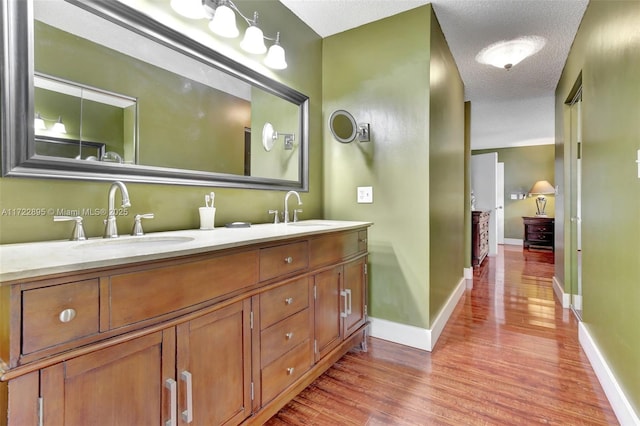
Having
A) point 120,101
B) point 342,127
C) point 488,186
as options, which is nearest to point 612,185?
point 342,127

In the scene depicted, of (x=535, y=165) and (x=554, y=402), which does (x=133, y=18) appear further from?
(x=535, y=165)

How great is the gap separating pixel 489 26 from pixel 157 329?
302 centimetres

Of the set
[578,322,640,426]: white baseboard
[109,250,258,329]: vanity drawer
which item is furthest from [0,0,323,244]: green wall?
[578,322,640,426]: white baseboard

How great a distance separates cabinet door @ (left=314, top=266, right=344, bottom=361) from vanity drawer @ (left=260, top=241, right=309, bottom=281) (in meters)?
0.18

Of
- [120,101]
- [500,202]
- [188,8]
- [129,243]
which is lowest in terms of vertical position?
[129,243]

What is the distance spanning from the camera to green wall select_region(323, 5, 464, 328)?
7.38ft

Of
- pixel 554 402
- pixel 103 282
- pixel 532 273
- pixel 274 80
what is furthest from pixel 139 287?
pixel 532 273

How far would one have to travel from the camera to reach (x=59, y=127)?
1.19 m

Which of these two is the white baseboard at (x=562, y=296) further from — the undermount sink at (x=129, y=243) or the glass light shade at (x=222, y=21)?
the glass light shade at (x=222, y=21)

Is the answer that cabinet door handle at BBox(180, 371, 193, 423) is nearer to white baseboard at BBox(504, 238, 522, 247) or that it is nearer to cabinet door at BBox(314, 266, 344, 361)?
cabinet door at BBox(314, 266, 344, 361)

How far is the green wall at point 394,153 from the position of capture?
2.25m

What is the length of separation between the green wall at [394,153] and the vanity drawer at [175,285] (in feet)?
4.51

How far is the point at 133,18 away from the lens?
1.39 m

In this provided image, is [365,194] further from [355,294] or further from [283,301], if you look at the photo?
[283,301]
